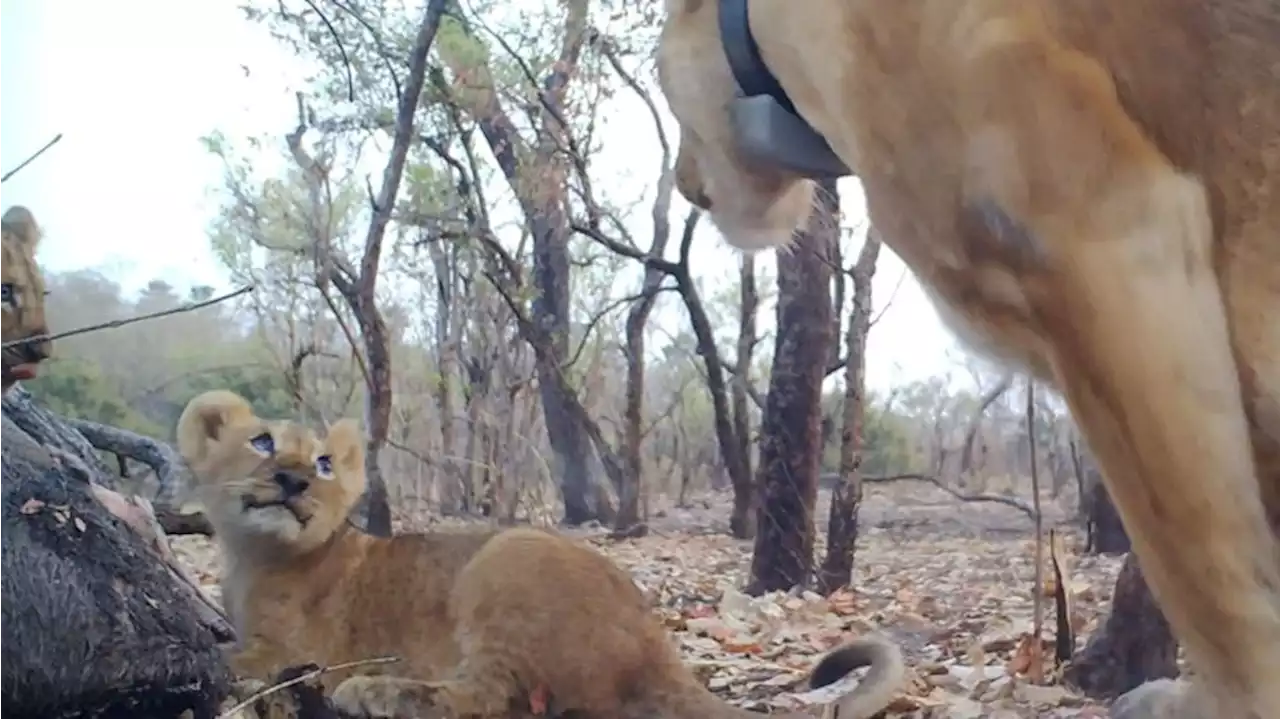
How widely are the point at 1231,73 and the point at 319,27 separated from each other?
0.91 meters

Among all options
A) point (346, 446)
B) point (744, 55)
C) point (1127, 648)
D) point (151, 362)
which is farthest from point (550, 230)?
point (1127, 648)

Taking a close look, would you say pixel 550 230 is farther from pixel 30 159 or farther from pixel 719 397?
pixel 30 159

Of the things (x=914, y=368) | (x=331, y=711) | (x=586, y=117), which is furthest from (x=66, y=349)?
(x=914, y=368)

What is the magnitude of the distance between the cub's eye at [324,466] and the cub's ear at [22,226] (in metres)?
0.31

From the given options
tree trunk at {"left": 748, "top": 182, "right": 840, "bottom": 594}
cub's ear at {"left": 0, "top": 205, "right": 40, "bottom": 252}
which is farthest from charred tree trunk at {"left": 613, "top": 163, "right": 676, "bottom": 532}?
cub's ear at {"left": 0, "top": 205, "right": 40, "bottom": 252}

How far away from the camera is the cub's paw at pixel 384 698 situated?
1.15m

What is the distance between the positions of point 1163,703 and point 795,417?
500mm

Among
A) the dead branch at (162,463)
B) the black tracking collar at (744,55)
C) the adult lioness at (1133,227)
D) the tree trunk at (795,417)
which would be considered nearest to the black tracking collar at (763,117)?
the black tracking collar at (744,55)

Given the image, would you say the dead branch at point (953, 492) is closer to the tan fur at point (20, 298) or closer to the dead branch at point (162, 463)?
the dead branch at point (162, 463)

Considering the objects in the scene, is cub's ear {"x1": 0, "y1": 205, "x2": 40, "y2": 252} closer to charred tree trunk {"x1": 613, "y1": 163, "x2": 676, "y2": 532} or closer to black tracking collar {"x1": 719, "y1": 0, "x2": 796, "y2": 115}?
charred tree trunk {"x1": 613, "y1": 163, "x2": 676, "y2": 532}

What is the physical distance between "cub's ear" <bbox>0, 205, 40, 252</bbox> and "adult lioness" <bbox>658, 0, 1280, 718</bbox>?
30.6 inches

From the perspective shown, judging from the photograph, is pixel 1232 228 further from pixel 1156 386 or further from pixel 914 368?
pixel 914 368

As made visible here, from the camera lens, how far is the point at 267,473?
120 cm

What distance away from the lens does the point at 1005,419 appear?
1.28 meters
